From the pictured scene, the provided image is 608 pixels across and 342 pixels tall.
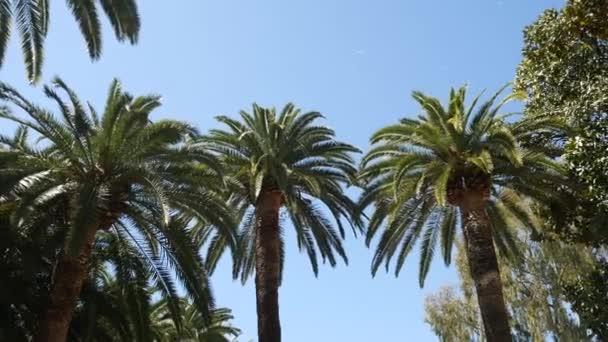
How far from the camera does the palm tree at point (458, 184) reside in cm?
1816

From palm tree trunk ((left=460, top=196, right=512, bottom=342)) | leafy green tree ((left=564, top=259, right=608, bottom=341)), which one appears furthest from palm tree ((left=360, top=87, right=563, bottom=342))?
leafy green tree ((left=564, top=259, right=608, bottom=341))

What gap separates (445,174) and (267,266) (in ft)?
19.0

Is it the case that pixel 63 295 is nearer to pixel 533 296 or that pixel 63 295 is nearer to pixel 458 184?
pixel 458 184

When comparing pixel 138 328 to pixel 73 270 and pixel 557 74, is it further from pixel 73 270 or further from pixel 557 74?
pixel 557 74

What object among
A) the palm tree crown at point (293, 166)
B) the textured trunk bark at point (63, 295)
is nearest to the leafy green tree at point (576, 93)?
the palm tree crown at point (293, 166)

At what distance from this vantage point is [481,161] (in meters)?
17.9

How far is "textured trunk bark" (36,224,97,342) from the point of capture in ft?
52.6

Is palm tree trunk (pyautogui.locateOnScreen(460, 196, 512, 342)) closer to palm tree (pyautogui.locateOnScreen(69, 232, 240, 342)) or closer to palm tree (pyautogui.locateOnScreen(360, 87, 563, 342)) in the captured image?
palm tree (pyautogui.locateOnScreen(360, 87, 563, 342))

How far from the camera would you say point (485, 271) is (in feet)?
60.1

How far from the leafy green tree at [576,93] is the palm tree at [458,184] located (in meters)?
1.02

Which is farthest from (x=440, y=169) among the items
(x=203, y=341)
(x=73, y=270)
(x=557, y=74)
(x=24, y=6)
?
(x=203, y=341)

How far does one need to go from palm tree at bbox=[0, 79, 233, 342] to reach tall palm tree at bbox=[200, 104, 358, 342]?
2660 mm

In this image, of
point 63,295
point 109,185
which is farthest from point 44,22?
point 63,295

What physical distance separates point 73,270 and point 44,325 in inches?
56.3
